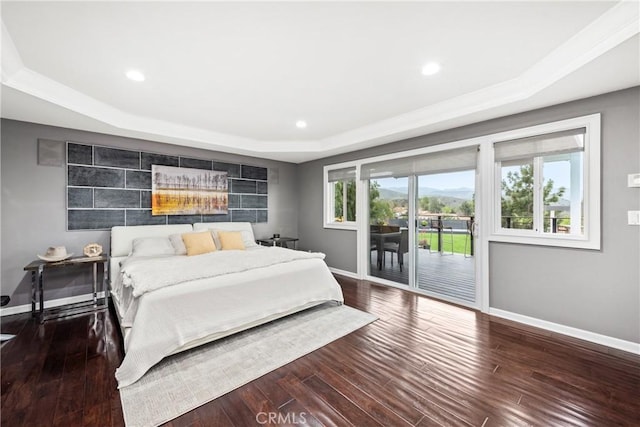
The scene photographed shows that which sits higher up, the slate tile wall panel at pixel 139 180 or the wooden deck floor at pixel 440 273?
the slate tile wall panel at pixel 139 180

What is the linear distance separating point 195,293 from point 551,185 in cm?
386

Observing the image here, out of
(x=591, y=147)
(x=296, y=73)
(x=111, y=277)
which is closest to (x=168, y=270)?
(x=111, y=277)

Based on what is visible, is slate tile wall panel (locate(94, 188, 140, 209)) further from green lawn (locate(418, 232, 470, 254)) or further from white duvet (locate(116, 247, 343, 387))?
green lawn (locate(418, 232, 470, 254))

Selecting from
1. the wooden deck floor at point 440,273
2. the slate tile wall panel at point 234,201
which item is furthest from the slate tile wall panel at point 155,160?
the wooden deck floor at point 440,273

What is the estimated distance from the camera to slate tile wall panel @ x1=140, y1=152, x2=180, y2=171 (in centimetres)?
421

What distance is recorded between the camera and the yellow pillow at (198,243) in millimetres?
3764

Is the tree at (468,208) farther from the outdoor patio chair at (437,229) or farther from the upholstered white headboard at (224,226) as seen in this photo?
the upholstered white headboard at (224,226)

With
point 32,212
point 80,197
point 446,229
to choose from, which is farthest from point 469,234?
point 32,212

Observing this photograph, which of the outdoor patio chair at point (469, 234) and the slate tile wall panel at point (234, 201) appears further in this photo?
the slate tile wall panel at point (234, 201)

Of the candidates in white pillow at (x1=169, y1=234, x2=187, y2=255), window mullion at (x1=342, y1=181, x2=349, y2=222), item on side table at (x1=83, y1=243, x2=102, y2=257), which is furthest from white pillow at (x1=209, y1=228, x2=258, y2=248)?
window mullion at (x1=342, y1=181, x2=349, y2=222)

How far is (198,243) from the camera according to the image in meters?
3.82

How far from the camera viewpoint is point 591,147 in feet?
8.51

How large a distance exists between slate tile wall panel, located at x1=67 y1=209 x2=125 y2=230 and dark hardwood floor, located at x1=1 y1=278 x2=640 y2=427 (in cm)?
133

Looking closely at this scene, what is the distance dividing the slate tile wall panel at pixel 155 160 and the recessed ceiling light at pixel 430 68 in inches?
157
